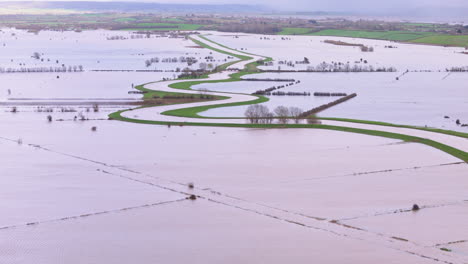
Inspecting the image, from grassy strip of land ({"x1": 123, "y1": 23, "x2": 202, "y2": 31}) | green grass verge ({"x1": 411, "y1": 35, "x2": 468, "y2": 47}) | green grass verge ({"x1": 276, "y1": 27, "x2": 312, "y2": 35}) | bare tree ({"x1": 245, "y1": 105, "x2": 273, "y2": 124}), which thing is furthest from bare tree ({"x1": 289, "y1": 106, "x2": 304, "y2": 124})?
grassy strip of land ({"x1": 123, "y1": 23, "x2": 202, "y2": 31})

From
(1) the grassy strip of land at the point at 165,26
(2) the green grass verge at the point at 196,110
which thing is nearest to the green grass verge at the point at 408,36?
(1) the grassy strip of land at the point at 165,26

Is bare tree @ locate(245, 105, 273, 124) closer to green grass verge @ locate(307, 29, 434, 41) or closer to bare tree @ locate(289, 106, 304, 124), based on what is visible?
bare tree @ locate(289, 106, 304, 124)

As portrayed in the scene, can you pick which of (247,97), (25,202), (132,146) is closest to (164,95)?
(247,97)

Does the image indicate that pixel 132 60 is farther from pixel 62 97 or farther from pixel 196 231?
pixel 196 231

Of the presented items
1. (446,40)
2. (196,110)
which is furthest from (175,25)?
(196,110)

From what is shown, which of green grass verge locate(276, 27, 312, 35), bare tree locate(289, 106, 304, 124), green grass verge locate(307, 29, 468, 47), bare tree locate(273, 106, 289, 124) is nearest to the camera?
bare tree locate(273, 106, 289, 124)

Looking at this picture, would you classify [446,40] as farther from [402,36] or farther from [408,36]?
[402,36]

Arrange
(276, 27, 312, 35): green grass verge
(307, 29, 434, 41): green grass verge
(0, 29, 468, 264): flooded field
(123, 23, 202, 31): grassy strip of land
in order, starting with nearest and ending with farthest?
(0, 29, 468, 264): flooded field, (307, 29, 434, 41): green grass verge, (276, 27, 312, 35): green grass verge, (123, 23, 202, 31): grassy strip of land

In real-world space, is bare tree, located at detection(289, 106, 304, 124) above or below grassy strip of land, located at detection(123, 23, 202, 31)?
above

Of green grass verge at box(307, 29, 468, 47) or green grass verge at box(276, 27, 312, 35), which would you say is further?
green grass verge at box(276, 27, 312, 35)
